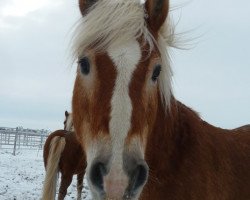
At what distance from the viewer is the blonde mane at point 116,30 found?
305 centimetres

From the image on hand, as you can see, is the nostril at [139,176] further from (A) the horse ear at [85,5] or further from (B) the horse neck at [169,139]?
(A) the horse ear at [85,5]

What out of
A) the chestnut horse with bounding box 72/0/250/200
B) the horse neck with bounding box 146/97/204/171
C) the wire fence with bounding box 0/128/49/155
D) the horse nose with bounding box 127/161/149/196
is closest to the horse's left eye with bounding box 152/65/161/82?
the chestnut horse with bounding box 72/0/250/200

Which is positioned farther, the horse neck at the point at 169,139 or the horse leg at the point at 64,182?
the horse leg at the point at 64,182

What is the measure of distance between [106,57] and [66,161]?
3.75 m

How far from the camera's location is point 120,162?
8.07ft

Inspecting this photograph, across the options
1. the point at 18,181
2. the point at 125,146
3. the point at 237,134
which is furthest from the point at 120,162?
the point at 18,181

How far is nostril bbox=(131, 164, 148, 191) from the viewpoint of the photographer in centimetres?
252

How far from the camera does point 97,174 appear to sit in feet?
8.33

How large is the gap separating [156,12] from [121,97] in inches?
40.7

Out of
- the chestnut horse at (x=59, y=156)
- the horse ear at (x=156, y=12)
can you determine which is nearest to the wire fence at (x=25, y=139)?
the chestnut horse at (x=59, y=156)

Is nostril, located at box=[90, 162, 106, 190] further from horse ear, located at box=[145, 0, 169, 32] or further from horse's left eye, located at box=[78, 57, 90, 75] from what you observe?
horse ear, located at box=[145, 0, 169, 32]

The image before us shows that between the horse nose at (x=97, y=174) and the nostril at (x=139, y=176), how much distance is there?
20 centimetres

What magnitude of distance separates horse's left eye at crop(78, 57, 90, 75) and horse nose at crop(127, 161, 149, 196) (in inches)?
36.4

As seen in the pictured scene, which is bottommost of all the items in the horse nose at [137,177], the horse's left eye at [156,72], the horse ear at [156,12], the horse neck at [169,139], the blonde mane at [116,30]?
the horse nose at [137,177]
